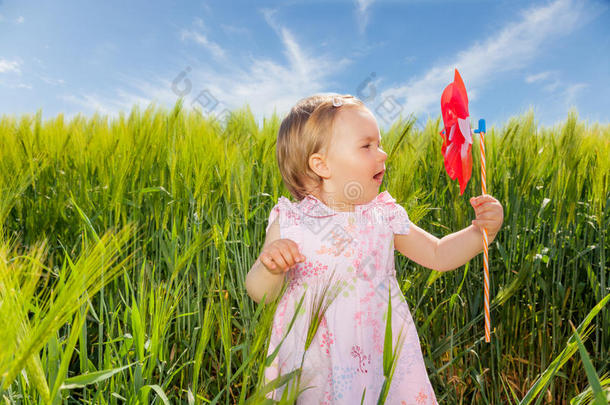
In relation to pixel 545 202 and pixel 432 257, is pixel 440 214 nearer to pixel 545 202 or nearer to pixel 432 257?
pixel 545 202

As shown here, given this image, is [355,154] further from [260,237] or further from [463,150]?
[260,237]

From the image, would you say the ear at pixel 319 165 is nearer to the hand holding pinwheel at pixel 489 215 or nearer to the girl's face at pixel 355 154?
the girl's face at pixel 355 154

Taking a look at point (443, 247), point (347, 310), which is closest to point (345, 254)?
point (347, 310)

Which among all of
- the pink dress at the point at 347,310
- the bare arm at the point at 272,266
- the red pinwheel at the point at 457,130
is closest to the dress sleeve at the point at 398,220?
the pink dress at the point at 347,310

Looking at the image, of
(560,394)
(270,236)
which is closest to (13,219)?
(270,236)

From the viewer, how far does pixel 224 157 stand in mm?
1271

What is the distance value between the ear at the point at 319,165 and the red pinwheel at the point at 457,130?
0.27 meters

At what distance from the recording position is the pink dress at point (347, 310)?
0.97 metres

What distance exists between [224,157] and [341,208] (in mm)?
380

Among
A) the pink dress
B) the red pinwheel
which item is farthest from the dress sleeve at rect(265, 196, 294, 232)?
the red pinwheel

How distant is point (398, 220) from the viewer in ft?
3.53

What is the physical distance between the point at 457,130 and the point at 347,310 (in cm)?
45

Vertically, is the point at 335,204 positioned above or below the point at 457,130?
below

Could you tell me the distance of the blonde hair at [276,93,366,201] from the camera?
3.42ft
